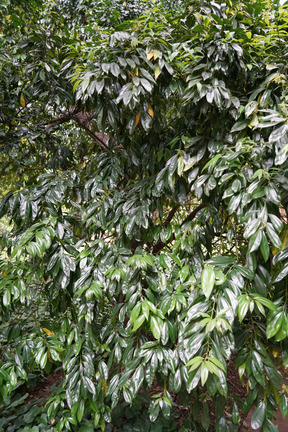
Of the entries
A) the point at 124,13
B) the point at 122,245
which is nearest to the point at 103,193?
the point at 122,245

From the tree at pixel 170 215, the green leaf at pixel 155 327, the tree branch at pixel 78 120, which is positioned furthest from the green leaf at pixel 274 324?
the tree branch at pixel 78 120

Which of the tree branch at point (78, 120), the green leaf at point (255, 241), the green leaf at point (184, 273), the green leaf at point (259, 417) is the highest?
the tree branch at point (78, 120)

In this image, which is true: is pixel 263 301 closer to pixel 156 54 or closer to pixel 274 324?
pixel 274 324

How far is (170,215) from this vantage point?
167 cm

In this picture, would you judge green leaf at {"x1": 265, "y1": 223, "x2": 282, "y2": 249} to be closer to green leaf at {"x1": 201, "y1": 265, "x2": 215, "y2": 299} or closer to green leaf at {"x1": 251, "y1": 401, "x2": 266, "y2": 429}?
green leaf at {"x1": 201, "y1": 265, "x2": 215, "y2": 299}

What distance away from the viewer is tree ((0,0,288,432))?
95 centimetres

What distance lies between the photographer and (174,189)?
50.6 inches

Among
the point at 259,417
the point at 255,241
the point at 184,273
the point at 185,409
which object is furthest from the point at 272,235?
the point at 185,409

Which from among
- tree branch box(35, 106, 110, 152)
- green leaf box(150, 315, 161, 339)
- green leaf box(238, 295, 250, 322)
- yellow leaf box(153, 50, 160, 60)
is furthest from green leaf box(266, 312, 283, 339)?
tree branch box(35, 106, 110, 152)

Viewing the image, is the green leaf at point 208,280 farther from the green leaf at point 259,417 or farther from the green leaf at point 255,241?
the green leaf at point 259,417

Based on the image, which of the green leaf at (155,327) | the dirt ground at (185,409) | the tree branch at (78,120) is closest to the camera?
the green leaf at (155,327)

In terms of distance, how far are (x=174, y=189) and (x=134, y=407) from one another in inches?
53.1

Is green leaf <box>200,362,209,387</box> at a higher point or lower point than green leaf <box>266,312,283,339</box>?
lower

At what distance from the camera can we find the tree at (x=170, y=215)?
0.95 meters
